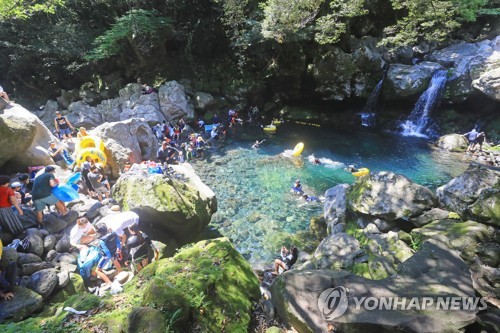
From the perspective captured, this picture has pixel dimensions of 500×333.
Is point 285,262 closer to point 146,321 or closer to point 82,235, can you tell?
point 82,235

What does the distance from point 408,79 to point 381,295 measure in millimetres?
24118

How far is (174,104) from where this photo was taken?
89.0ft

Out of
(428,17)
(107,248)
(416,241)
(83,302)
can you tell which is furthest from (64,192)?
(428,17)

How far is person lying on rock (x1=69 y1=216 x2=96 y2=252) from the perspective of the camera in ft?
28.6

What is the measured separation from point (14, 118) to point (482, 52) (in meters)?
30.9

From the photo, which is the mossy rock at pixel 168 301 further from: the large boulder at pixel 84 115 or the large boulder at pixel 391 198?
the large boulder at pixel 84 115

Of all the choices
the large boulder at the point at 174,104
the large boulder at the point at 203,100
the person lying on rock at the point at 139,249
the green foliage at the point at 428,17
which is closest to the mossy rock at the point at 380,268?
the person lying on rock at the point at 139,249

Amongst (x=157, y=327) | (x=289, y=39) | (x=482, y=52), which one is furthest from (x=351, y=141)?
(x=157, y=327)

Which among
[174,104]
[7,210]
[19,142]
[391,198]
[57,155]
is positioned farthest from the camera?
[174,104]

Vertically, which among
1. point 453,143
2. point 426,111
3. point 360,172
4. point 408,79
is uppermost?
point 408,79

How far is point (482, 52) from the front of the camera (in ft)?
75.0

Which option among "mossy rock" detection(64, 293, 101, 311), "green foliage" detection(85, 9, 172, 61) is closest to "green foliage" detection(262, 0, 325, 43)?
"green foliage" detection(85, 9, 172, 61)

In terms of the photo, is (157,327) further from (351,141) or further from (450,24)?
(450,24)

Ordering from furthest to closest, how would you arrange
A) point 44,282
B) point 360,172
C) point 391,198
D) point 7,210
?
point 360,172 < point 391,198 < point 7,210 < point 44,282
